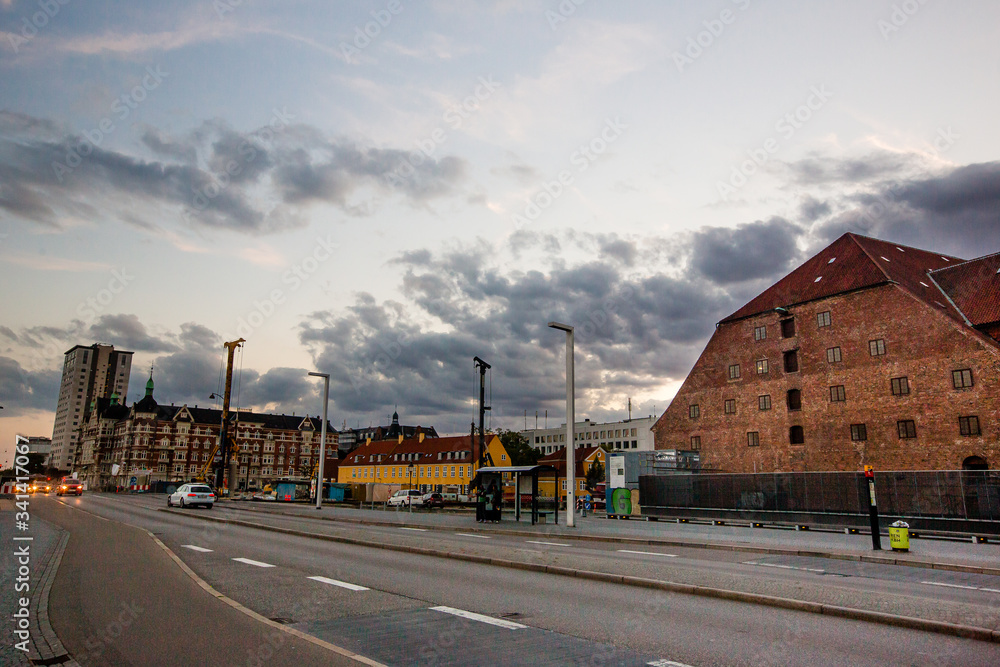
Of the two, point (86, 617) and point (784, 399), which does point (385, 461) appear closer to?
point (784, 399)

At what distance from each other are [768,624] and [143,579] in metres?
9.79

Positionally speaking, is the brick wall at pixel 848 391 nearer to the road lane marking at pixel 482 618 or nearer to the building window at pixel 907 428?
the building window at pixel 907 428

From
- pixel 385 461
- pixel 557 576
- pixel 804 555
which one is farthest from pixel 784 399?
pixel 385 461

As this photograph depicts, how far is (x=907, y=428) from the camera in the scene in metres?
44.0

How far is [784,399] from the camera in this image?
52.1 metres

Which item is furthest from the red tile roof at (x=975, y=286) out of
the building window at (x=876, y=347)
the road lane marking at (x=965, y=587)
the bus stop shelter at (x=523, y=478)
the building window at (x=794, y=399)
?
the road lane marking at (x=965, y=587)

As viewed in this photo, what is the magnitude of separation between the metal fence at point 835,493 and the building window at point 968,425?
58.8 ft

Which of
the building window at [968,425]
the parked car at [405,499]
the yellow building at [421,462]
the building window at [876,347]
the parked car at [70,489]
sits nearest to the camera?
the building window at [968,425]

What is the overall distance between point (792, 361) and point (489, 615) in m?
50.4

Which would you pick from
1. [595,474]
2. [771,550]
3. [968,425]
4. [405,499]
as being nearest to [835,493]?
[771,550]

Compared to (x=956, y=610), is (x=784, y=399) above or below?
above

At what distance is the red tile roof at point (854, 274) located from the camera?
49.0 meters

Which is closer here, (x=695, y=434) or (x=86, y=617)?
(x=86, y=617)

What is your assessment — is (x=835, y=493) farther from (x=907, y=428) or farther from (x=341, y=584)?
(x=341, y=584)
